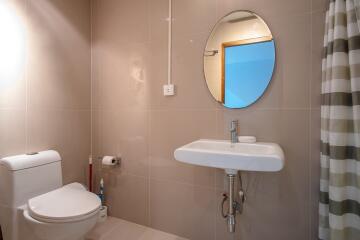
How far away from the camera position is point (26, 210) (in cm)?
124

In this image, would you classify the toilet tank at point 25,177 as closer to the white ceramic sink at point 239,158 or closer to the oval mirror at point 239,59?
the white ceramic sink at point 239,158

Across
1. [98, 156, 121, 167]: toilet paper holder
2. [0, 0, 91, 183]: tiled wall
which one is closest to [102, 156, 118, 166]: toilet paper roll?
[98, 156, 121, 167]: toilet paper holder

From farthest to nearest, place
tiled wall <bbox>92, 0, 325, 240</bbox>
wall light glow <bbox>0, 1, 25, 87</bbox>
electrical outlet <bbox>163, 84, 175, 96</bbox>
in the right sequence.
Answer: electrical outlet <bbox>163, 84, 175, 96</bbox> → wall light glow <bbox>0, 1, 25, 87</bbox> → tiled wall <bbox>92, 0, 325, 240</bbox>

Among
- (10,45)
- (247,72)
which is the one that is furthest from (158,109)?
(10,45)

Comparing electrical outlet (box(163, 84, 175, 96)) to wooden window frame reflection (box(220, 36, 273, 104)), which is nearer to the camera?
wooden window frame reflection (box(220, 36, 273, 104))

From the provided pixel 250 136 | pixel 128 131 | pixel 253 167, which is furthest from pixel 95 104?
pixel 253 167

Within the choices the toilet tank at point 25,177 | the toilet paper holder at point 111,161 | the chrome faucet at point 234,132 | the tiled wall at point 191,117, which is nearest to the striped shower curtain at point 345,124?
the tiled wall at point 191,117

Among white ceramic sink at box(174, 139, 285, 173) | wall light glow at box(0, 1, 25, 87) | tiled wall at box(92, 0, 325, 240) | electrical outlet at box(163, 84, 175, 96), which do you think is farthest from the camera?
electrical outlet at box(163, 84, 175, 96)

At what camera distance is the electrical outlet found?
1.59m

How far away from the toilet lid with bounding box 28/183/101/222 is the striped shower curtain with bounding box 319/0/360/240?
1361mm

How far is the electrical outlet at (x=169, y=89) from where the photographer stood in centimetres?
159

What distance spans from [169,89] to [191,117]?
29cm

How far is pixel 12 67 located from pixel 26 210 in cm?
100

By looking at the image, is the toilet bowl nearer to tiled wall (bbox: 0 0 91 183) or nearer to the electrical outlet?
tiled wall (bbox: 0 0 91 183)
